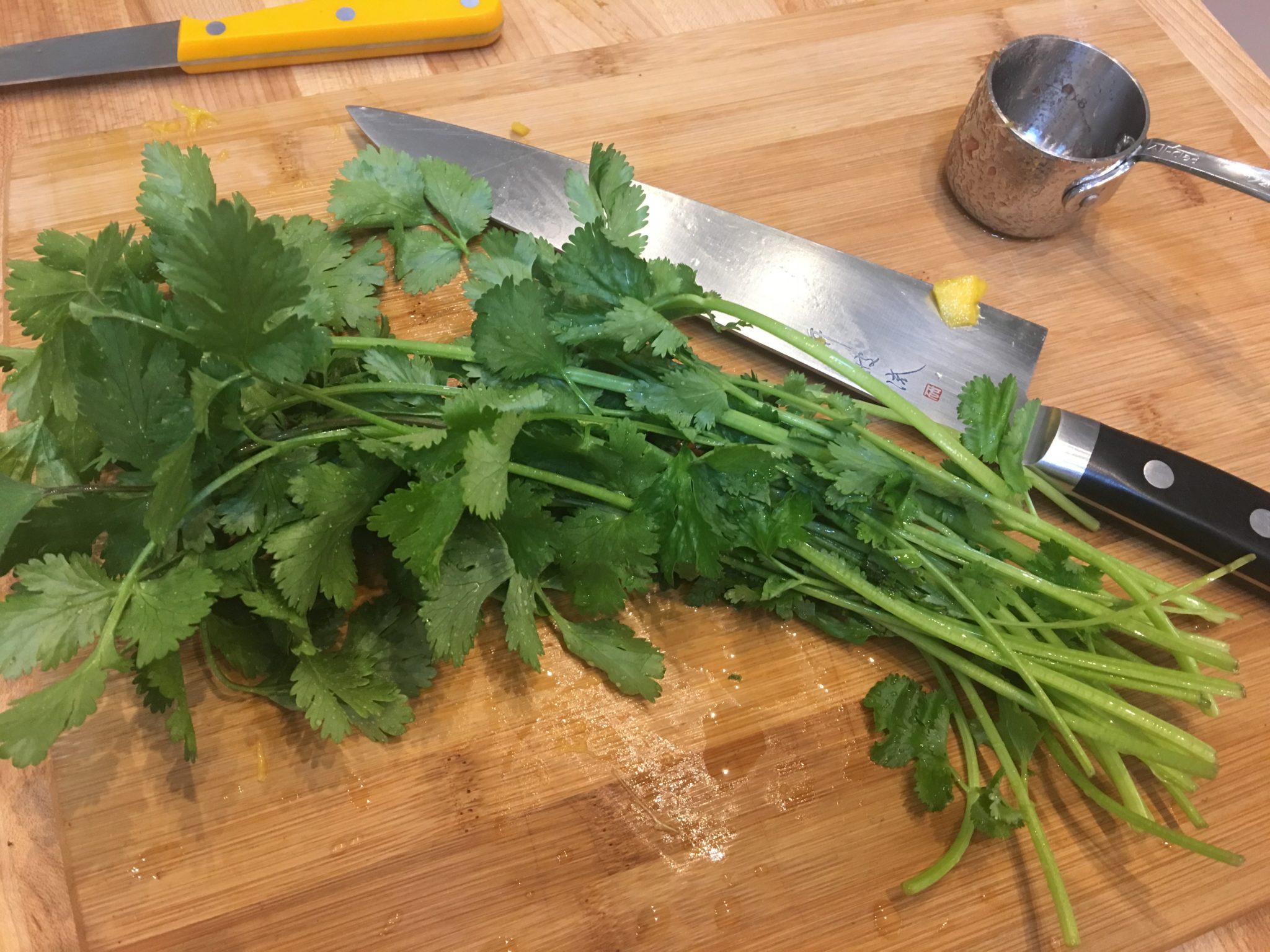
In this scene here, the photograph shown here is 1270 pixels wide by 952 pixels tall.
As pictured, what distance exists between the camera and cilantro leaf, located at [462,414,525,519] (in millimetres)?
912

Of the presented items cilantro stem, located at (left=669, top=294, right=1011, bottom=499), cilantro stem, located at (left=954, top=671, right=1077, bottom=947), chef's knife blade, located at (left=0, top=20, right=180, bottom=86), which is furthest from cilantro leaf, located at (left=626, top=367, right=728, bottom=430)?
chef's knife blade, located at (left=0, top=20, right=180, bottom=86)

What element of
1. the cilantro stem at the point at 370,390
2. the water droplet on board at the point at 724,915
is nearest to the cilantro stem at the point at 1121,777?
the water droplet on board at the point at 724,915

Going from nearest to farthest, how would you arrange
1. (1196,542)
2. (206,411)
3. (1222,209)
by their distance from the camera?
(206,411) → (1196,542) → (1222,209)

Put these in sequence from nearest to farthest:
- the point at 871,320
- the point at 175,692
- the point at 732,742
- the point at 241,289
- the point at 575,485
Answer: the point at 241,289
the point at 175,692
the point at 575,485
the point at 732,742
the point at 871,320

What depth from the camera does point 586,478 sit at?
1.13 meters

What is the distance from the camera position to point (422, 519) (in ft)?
3.11

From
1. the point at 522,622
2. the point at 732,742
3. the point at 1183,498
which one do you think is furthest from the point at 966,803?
the point at 522,622

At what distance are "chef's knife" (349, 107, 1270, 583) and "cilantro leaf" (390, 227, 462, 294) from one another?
16 centimetres

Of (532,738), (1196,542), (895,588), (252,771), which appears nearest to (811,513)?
(895,588)

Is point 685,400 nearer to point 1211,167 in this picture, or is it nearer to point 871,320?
point 871,320

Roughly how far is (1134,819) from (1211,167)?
1118 millimetres

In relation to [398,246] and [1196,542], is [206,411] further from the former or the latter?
[1196,542]

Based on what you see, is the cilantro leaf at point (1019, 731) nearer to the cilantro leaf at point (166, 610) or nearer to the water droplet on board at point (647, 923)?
the water droplet on board at point (647, 923)

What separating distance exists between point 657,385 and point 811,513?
0.28 m
